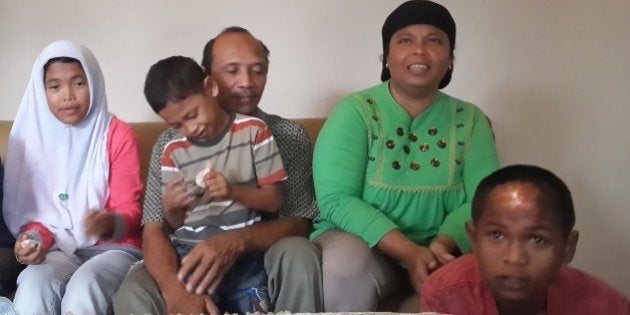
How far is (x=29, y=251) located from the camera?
148 centimetres

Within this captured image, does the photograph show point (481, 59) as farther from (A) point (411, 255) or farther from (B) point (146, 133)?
(B) point (146, 133)

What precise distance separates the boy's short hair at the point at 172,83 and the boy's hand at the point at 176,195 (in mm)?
167

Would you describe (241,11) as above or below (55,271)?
above

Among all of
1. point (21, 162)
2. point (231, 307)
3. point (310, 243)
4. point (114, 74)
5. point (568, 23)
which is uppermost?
point (568, 23)

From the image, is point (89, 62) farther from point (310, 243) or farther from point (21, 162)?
point (310, 243)

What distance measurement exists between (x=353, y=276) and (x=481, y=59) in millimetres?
1057

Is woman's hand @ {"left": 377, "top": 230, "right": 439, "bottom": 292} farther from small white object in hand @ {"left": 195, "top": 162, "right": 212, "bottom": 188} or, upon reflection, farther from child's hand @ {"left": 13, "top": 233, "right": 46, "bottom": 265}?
child's hand @ {"left": 13, "top": 233, "right": 46, "bottom": 265}

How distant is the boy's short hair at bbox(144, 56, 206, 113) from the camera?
4.67 feet

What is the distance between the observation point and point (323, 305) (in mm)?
1401

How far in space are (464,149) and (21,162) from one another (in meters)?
1.09

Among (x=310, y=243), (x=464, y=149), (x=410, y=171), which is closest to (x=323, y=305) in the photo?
(x=310, y=243)

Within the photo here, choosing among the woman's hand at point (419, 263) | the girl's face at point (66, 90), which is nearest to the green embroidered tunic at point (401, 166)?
the woman's hand at point (419, 263)

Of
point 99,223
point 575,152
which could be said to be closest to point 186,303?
point 99,223

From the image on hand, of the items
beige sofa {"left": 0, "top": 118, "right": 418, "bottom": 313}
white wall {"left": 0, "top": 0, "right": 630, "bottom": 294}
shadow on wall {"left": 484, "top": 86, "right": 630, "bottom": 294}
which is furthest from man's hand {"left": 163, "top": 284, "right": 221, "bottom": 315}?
shadow on wall {"left": 484, "top": 86, "right": 630, "bottom": 294}
